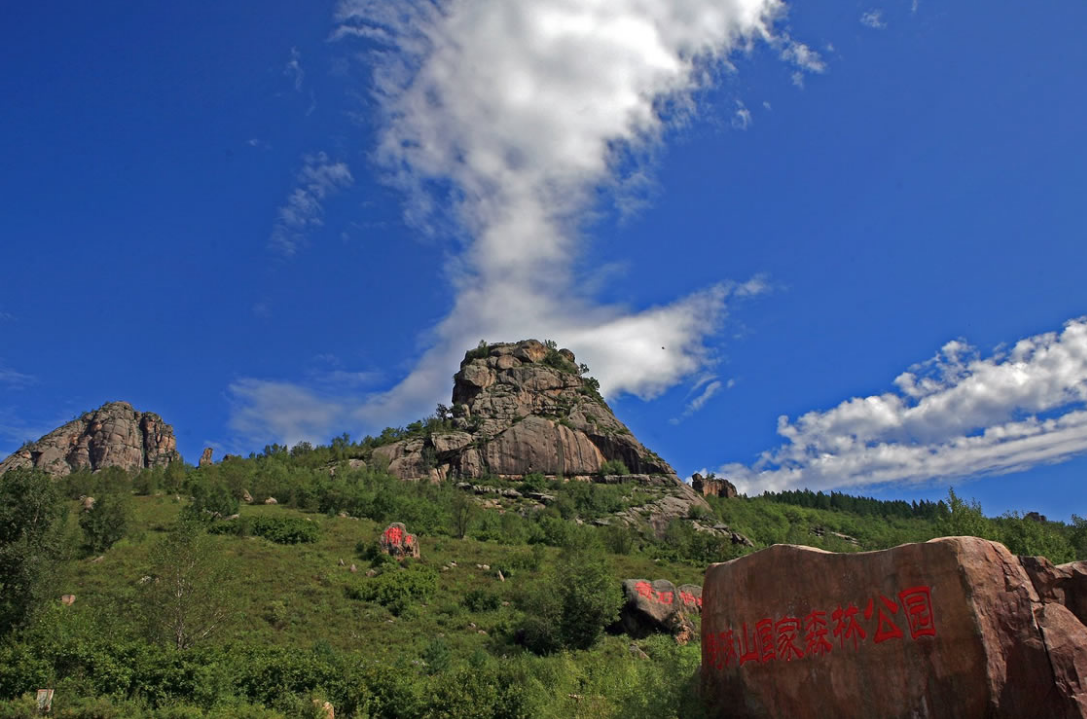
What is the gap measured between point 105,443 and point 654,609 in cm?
13945

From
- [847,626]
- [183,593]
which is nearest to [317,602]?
[183,593]

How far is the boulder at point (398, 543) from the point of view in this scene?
39.2 meters

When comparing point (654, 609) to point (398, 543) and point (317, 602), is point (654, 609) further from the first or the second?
point (398, 543)

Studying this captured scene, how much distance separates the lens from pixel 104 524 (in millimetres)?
37000

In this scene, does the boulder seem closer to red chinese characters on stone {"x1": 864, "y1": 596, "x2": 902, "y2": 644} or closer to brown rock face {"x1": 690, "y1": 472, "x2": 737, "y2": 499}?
red chinese characters on stone {"x1": 864, "y1": 596, "x2": 902, "y2": 644}

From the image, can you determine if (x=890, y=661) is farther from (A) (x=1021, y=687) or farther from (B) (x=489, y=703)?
(B) (x=489, y=703)

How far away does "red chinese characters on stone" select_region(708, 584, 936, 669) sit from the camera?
8.64 m

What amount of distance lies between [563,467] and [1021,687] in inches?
3331

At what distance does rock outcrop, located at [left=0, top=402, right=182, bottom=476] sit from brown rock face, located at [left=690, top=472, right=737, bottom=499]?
99.8 metres

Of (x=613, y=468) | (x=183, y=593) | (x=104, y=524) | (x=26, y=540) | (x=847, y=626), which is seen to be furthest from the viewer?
(x=613, y=468)

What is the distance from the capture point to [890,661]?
875 cm

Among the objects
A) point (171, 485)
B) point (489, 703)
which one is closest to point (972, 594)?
point (489, 703)

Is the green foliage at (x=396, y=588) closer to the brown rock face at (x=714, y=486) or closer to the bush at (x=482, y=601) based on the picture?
the bush at (x=482, y=601)

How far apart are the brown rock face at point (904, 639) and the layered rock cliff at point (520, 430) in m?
76.4
